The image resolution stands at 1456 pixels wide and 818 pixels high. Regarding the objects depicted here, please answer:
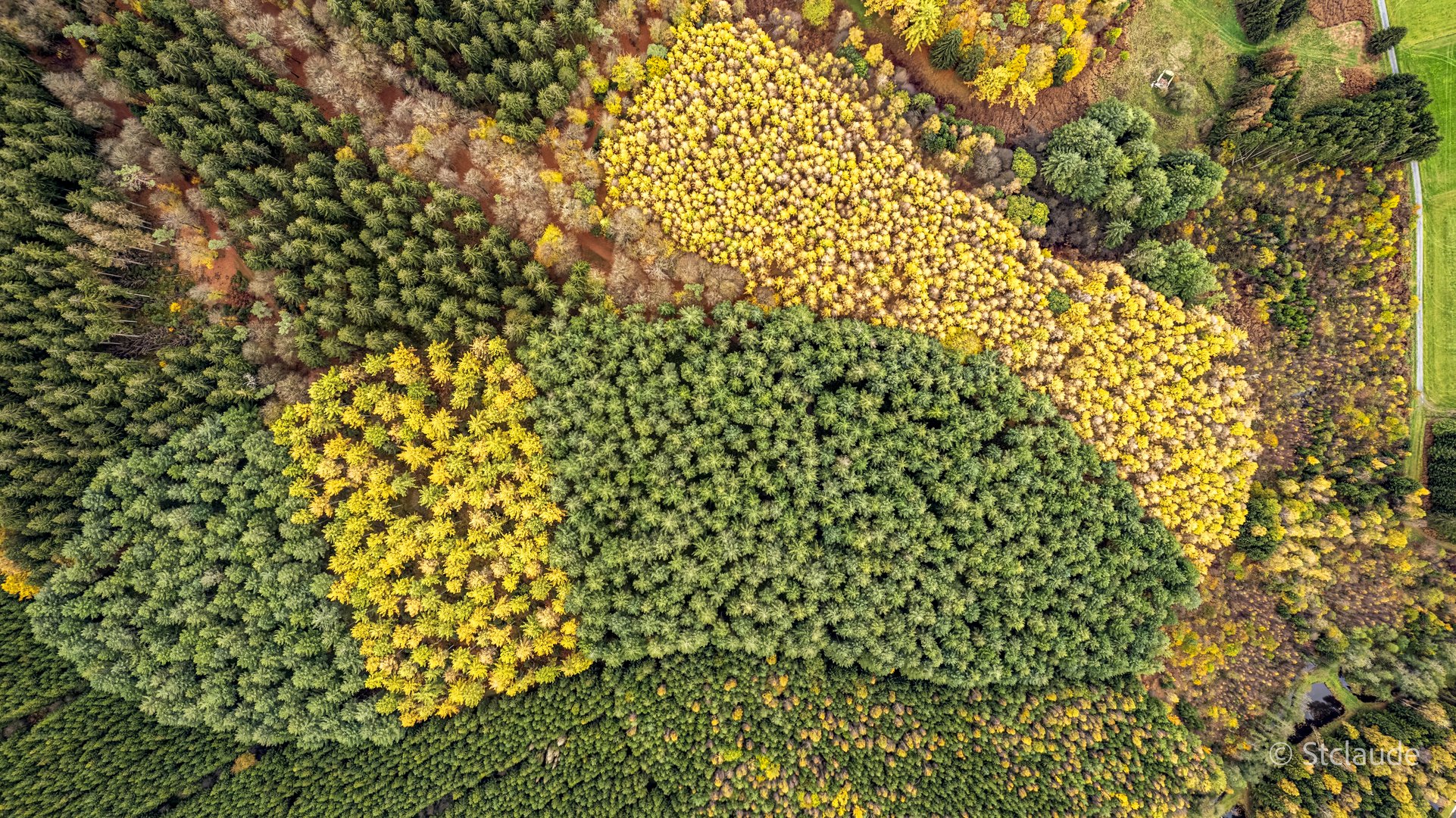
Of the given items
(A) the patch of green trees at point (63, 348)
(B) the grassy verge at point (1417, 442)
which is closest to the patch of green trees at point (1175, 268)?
(B) the grassy verge at point (1417, 442)

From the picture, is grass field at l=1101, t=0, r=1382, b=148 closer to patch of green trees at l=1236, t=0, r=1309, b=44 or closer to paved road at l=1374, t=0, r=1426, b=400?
patch of green trees at l=1236, t=0, r=1309, b=44

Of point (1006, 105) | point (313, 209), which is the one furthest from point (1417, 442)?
point (313, 209)

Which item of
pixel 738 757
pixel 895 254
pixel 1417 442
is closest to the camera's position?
pixel 738 757

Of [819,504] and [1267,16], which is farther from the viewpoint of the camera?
[1267,16]

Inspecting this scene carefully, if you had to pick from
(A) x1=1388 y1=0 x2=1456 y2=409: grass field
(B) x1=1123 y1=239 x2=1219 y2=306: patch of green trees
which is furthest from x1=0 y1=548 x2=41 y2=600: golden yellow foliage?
(A) x1=1388 y1=0 x2=1456 y2=409: grass field

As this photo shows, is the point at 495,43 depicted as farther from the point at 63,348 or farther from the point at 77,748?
the point at 77,748
